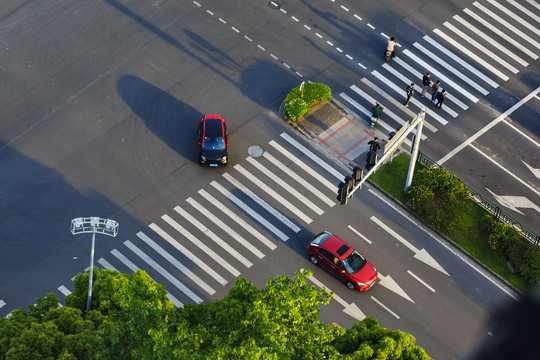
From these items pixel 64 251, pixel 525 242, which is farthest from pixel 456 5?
pixel 64 251

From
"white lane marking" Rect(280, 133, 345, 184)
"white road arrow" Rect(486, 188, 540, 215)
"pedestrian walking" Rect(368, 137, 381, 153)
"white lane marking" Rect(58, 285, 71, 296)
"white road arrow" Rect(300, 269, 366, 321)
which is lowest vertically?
"white road arrow" Rect(300, 269, 366, 321)

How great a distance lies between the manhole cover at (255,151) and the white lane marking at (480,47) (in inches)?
647

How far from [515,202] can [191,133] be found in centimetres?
1978

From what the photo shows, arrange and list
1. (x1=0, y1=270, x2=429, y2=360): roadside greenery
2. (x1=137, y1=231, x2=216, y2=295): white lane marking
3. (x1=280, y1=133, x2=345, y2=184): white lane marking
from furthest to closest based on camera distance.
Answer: (x1=280, y1=133, x2=345, y2=184): white lane marking, (x1=137, y1=231, x2=216, y2=295): white lane marking, (x1=0, y1=270, x2=429, y2=360): roadside greenery

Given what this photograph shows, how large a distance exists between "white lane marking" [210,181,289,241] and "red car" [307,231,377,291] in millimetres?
2210

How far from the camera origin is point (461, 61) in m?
59.5

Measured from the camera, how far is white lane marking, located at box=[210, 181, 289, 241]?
5116 centimetres

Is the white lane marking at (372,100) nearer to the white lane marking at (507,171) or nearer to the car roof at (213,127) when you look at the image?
the white lane marking at (507,171)

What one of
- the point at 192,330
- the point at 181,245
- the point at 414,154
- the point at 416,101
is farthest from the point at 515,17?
the point at 192,330

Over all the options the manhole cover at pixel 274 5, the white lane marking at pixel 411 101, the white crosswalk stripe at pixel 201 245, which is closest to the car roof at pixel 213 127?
the white crosswalk stripe at pixel 201 245

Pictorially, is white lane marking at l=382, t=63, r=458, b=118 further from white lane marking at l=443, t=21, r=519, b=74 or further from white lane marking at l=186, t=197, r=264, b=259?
white lane marking at l=186, t=197, r=264, b=259

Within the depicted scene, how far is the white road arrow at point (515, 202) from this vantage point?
174ft

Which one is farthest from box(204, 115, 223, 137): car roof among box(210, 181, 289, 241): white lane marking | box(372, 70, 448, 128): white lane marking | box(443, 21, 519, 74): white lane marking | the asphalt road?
box(443, 21, 519, 74): white lane marking

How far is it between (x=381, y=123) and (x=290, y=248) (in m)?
11.0
